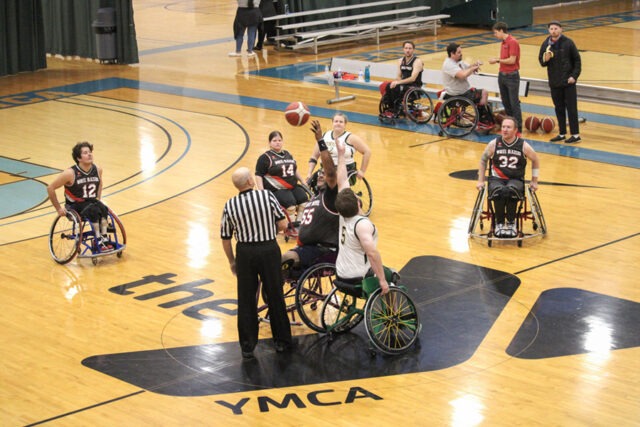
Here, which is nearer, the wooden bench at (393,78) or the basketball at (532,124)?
the basketball at (532,124)

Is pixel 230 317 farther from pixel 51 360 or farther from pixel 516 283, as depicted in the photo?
pixel 516 283

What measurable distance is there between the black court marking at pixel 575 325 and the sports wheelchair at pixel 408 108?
7.88m

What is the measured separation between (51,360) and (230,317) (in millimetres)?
1721

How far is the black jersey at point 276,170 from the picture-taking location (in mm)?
11711

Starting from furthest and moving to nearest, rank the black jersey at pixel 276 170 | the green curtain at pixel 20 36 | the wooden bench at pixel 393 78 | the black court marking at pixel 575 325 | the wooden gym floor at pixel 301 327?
the green curtain at pixel 20 36 < the wooden bench at pixel 393 78 < the black jersey at pixel 276 170 < the black court marking at pixel 575 325 < the wooden gym floor at pixel 301 327

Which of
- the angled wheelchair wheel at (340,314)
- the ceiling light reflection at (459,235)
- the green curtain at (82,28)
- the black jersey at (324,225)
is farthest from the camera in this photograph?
the green curtain at (82,28)

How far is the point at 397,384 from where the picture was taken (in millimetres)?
8102

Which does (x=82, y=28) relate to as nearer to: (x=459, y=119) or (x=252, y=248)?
(x=459, y=119)

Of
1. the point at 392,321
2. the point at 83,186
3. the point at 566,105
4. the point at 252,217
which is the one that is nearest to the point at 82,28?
the point at 566,105

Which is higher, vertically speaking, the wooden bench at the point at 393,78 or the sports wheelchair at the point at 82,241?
the wooden bench at the point at 393,78

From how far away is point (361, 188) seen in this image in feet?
43.9

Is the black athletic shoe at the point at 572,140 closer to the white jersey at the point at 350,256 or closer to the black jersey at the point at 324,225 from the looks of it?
the black jersey at the point at 324,225

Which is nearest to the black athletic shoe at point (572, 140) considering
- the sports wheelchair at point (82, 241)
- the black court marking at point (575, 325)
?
the black court marking at point (575, 325)

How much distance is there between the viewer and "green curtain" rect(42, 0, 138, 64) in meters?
23.6
